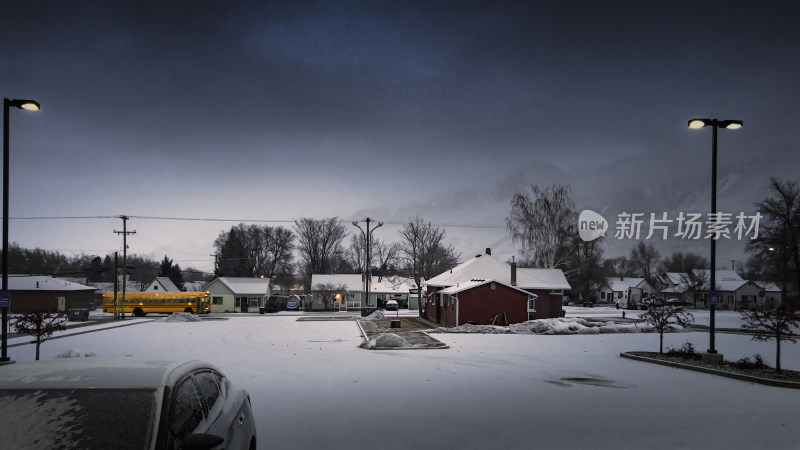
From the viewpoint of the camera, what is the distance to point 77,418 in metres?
3.73

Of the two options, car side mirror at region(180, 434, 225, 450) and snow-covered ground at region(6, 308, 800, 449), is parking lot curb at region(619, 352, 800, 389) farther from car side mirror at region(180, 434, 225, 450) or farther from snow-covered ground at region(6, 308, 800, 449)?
car side mirror at region(180, 434, 225, 450)

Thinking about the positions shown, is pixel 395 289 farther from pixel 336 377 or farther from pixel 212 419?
pixel 212 419

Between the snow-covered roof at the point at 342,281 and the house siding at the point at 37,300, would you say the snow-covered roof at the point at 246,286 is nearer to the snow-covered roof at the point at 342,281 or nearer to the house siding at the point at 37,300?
the snow-covered roof at the point at 342,281

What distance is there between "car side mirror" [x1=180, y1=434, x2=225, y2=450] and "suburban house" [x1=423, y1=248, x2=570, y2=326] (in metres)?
32.7

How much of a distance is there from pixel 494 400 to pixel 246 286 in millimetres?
57278

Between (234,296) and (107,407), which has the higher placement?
(107,407)

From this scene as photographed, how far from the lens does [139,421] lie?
3760 millimetres

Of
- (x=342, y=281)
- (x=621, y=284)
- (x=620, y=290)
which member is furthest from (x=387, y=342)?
(x=621, y=284)

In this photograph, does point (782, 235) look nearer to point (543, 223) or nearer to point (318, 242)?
point (543, 223)

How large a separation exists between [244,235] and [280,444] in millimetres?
93420

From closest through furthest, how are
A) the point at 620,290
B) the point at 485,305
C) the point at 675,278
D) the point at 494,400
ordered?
the point at 494,400, the point at 485,305, the point at 675,278, the point at 620,290

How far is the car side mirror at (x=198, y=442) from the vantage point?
148 inches

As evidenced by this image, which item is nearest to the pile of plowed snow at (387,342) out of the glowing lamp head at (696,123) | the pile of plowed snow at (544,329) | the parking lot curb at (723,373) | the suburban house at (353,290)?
the pile of plowed snow at (544,329)

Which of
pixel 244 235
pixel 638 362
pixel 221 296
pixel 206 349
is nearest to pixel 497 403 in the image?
pixel 638 362
